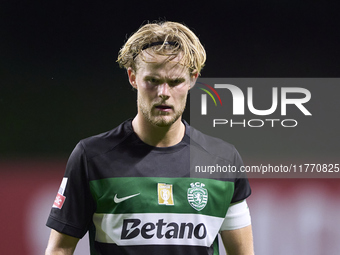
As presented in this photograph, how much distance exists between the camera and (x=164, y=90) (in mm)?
1460

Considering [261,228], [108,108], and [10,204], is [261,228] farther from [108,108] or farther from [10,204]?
[10,204]

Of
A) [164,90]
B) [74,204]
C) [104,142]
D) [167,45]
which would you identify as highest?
[167,45]

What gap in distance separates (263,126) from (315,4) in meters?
0.68

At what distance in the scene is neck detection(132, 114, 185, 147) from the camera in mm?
1540

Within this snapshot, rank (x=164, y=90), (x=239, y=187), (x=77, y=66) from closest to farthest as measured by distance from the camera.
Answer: (x=164, y=90)
(x=239, y=187)
(x=77, y=66)

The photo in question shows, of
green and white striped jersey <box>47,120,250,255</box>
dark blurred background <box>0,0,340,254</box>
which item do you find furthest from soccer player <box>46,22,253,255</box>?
dark blurred background <box>0,0,340,254</box>

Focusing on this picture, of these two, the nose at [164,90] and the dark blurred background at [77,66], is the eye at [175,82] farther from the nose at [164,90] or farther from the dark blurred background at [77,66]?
the dark blurred background at [77,66]

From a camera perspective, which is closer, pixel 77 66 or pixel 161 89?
pixel 161 89

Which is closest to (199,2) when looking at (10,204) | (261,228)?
(261,228)

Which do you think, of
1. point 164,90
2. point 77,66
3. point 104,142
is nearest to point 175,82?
point 164,90

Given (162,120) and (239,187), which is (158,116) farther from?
(239,187)

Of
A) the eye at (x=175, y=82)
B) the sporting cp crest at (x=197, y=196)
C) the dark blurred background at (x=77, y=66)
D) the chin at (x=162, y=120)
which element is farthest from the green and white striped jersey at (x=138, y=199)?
the dark blurred background at (x=77, y=66)

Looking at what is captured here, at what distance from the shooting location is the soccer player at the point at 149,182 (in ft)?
4.82

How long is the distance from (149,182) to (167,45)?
1.55 feet
